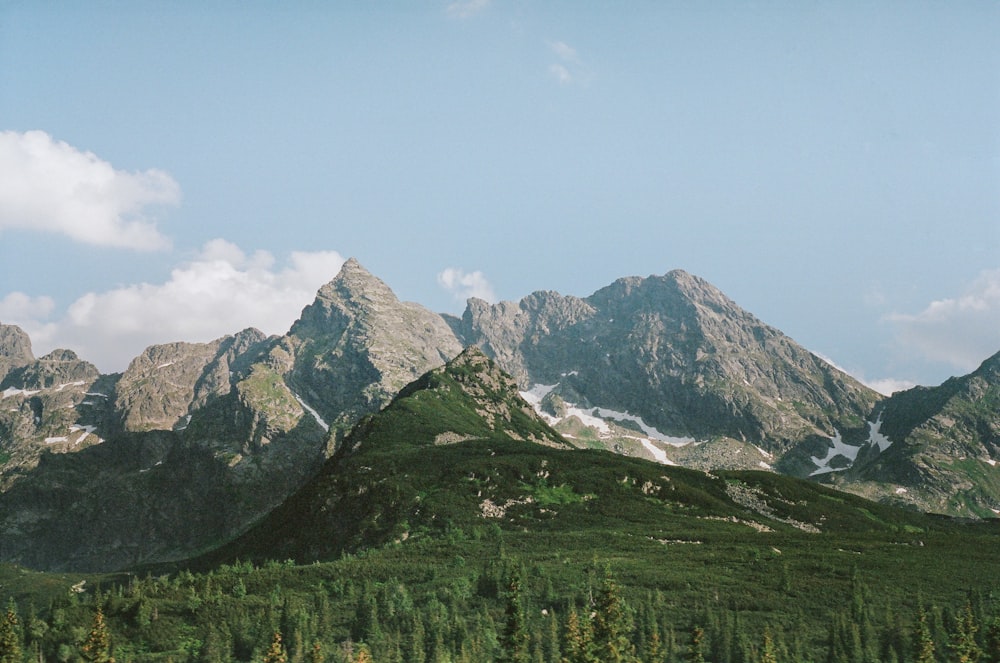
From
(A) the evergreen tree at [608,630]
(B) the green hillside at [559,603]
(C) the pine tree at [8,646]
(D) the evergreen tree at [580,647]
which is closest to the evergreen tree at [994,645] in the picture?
(B) the green hillside at [559,603]

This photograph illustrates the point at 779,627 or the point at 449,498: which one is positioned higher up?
the point at 449,498

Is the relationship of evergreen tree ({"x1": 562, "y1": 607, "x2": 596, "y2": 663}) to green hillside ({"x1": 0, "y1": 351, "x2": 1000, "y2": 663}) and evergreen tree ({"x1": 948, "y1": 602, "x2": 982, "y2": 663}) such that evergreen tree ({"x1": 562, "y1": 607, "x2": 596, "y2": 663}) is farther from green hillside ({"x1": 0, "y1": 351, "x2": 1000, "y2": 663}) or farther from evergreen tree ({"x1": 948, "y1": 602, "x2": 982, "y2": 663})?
evergreen tree ({"x1": 948, "y1": 602, "x2": 982, "y2": 663})

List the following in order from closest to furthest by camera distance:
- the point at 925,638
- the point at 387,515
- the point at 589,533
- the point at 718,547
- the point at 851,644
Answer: the point at 925,638 < the point at 851,644 < the point at 718,547 < the point at 589,533 < the point at 387,515

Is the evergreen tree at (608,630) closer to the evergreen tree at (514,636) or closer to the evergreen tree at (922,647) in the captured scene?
the evergreen tree at (514,636)

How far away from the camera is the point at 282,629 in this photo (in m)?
114

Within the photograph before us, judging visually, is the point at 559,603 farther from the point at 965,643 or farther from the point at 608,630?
the point at 965,643

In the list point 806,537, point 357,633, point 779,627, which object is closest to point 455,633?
point 357,633

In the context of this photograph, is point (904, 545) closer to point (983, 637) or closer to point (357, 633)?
point (983, 637)

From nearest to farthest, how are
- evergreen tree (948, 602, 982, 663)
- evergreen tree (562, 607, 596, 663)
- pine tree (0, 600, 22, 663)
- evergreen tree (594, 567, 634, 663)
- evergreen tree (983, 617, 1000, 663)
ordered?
1. evergreen tree (562, 607, 596, 663)
2. evergreen tree (594, 567, 634, 663)
3. evergreen tree (983, 617, 1000, 663)
4. evergreen tree (948, 602, 982, 663)
5. pine tree (0, 600, 22, 663)

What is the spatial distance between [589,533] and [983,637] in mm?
82974

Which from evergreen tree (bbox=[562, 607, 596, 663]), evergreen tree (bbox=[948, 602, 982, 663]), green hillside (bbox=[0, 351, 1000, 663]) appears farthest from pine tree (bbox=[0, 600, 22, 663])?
evergreen tree (bbox=[948, 602, 982, 663])

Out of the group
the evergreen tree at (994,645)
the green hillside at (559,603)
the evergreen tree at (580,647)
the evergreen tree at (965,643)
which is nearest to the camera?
the evergreen tree at (580,647)

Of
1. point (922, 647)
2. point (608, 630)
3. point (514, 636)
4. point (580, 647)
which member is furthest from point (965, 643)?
point (514, 636)

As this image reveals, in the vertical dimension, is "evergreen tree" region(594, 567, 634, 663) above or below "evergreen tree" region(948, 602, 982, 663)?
above
